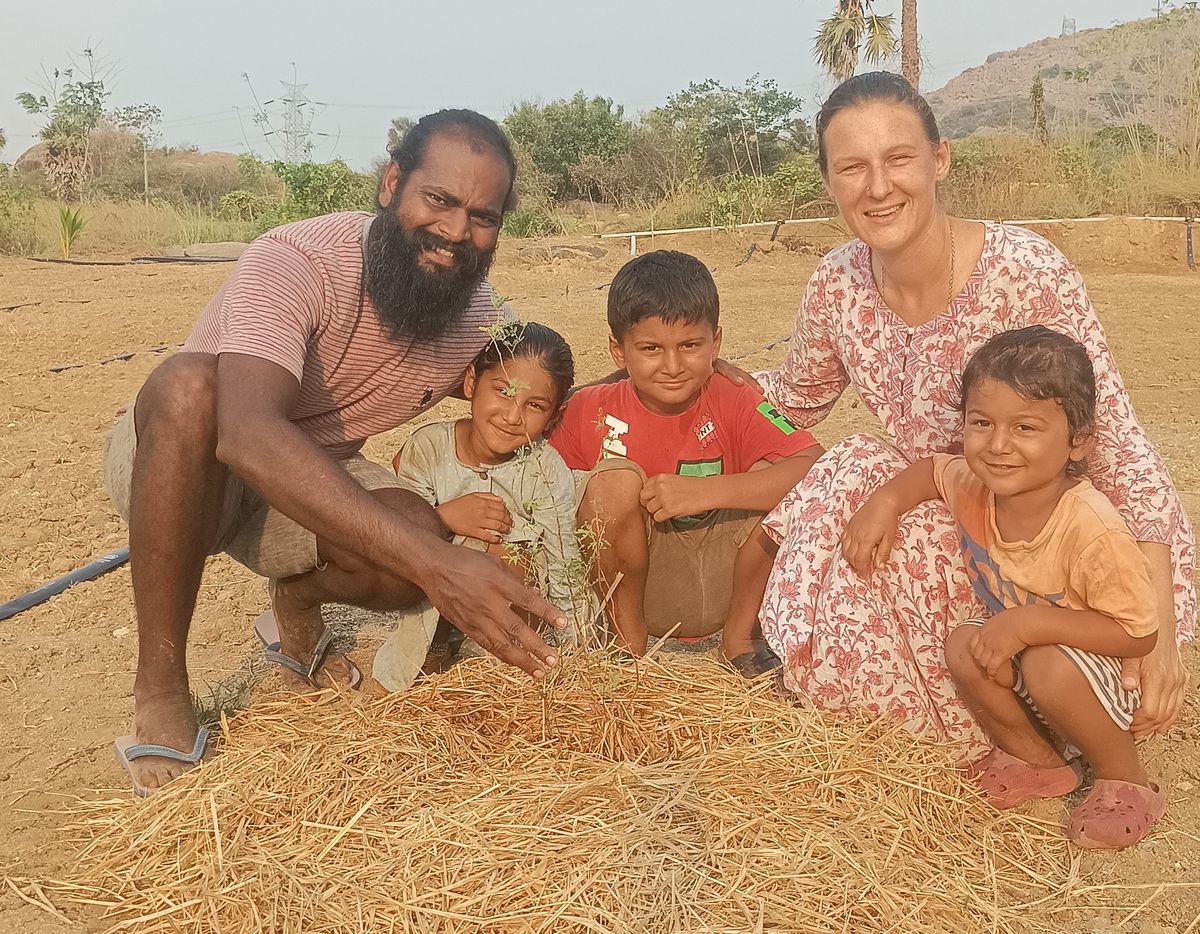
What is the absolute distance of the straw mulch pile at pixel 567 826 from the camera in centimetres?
186

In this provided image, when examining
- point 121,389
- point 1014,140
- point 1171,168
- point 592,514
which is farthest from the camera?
point 1014,140

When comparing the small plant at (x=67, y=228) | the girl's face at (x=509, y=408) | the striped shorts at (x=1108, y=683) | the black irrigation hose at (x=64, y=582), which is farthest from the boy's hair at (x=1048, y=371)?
the small plant at (x=67, y=228)

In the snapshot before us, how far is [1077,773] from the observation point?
2.40 metres

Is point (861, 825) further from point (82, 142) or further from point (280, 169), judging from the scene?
point (82, 142)

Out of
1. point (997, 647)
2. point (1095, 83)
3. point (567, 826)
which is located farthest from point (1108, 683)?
point (1095, 83)

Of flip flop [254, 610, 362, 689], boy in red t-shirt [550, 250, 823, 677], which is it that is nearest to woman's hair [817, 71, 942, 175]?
boy in red t-shirt [550, 250, 823, 677]

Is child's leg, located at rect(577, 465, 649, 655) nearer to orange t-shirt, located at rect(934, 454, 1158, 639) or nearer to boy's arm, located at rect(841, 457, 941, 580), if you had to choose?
boy's arm, located at rect(841, 457, 941, 580)

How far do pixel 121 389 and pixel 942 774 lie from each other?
564 cm

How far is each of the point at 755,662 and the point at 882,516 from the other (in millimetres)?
662

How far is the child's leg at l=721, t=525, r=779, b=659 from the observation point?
2.97 metres

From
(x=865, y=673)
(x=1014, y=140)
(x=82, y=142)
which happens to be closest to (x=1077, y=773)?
(x=865, y=673)

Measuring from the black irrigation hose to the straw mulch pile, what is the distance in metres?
1.51

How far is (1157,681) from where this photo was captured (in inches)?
87.5

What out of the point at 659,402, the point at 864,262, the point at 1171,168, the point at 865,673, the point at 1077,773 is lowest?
the point at 1077,773
